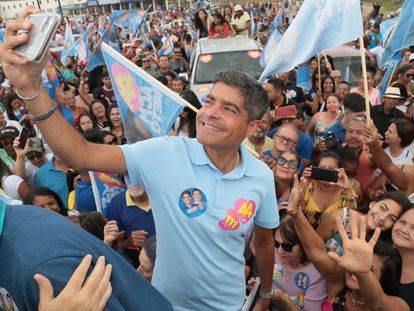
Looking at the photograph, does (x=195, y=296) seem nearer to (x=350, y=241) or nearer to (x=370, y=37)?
(x=350, y=241)

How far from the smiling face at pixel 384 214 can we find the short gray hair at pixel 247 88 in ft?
4.28

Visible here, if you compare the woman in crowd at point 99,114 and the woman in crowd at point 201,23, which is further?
the woman in crowd at point 201,23

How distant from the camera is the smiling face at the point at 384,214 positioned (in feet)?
7.89

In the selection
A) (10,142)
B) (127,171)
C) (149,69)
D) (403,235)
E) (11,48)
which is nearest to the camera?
(11,48)

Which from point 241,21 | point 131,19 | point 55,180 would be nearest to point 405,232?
point 55,180

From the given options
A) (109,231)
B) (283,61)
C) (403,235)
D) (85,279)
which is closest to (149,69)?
(283,61)

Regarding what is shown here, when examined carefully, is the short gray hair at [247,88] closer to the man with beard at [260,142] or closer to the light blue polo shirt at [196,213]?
the light blue polo shirt at [196,213]

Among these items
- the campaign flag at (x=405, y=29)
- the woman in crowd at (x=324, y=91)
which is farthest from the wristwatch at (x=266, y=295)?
the woman in crowd at (x=324, y=91)

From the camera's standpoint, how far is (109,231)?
251cm

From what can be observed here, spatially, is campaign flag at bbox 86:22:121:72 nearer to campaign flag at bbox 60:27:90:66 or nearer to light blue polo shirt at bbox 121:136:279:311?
campaign flag at bbox 60:27:90:66

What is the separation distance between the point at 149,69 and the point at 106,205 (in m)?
6.38

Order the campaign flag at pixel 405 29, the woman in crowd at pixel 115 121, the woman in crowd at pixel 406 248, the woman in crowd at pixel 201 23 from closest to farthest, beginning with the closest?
the woman in crowd at pixel 406 248, the campaign flag at pixel 405 29, the woman in crowd at pixel 115 121, the woman in crowd at pixel 201 23

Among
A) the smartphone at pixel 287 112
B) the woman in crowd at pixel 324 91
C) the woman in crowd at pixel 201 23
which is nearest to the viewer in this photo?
the smartphone at pixel 287 112

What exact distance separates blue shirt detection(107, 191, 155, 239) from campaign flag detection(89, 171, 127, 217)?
0.21 meters
